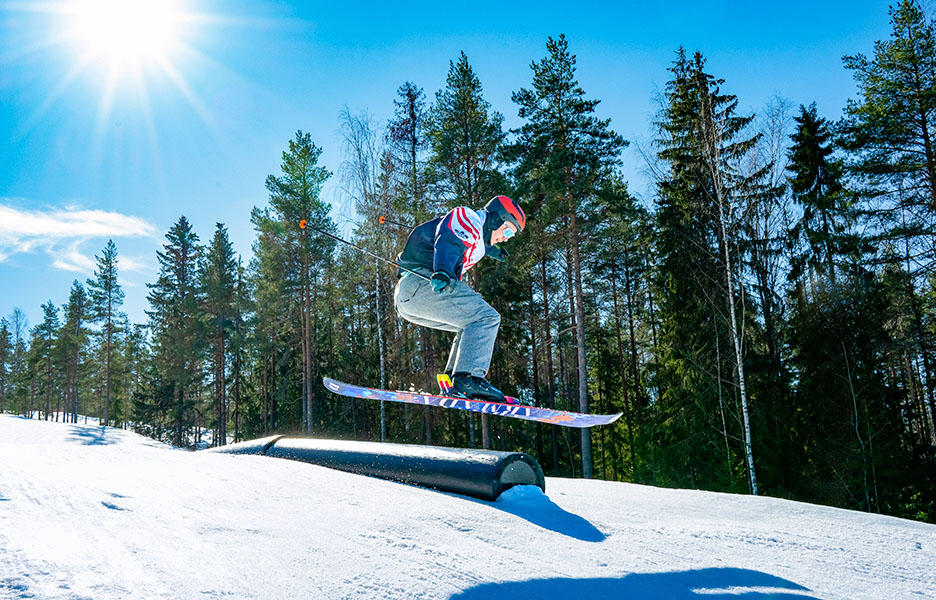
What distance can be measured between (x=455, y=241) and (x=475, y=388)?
1363 mm

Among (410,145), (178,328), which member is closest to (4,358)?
(178,328)

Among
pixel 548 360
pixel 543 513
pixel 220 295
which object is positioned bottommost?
pixel 543 513

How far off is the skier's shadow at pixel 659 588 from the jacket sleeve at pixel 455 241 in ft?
8.76

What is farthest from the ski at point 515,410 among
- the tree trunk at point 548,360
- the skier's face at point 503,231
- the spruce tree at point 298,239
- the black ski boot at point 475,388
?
the spruce tree at point 298,239

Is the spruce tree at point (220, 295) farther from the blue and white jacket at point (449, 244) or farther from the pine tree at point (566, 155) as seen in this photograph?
the blue and white jacket at point (449, 244)

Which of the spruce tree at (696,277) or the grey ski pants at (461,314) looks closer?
the grey ski pants at (461,314)

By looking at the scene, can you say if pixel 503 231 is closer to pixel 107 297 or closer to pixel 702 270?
pixel 702 270

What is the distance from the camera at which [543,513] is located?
4.31m

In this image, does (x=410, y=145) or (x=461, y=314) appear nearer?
(x=461, y=314)

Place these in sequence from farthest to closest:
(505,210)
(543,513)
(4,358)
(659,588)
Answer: (4,358) → (505,210) → (543,513) → (659,588)

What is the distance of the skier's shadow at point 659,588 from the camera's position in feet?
8.14

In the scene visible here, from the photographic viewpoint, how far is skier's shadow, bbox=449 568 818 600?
2.48m

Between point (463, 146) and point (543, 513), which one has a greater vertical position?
point (463, 146)

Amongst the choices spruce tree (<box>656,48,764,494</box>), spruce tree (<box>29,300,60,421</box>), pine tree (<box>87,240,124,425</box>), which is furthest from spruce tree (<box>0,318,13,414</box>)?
spruce tree (<box>656,48,764,494</box>)
